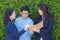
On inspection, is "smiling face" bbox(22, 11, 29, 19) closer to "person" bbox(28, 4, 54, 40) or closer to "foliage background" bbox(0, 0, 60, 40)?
"person" bbox(28, 4, 54, 40)

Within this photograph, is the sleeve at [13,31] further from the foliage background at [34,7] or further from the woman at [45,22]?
the foliage background at [34,7]

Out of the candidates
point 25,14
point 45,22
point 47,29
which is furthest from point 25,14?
point 47,29

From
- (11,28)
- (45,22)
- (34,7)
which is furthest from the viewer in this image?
(34,7)

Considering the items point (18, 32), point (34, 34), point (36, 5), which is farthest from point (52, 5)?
point (18, 32)

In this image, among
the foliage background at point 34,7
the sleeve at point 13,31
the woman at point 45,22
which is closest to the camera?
the sleeve at point 13,31

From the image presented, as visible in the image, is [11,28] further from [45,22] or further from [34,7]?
[34,7]

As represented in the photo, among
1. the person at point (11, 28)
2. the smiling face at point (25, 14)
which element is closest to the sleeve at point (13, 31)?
the person at point (11, 28)

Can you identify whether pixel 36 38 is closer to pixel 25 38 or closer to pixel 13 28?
pixel 25 38

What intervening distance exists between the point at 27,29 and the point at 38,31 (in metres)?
0.29

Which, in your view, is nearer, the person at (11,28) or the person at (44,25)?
the person at (11,28)

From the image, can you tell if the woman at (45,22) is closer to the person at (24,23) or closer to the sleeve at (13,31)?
the person at (24,23)

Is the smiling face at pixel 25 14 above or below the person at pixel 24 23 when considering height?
above

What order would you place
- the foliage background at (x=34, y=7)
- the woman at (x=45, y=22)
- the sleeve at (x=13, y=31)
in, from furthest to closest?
the foliage background at (x=34, y=7) < the woman at (x=45, y=22) < the sleeve at (x=13, y=31)

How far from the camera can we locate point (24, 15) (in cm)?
621
